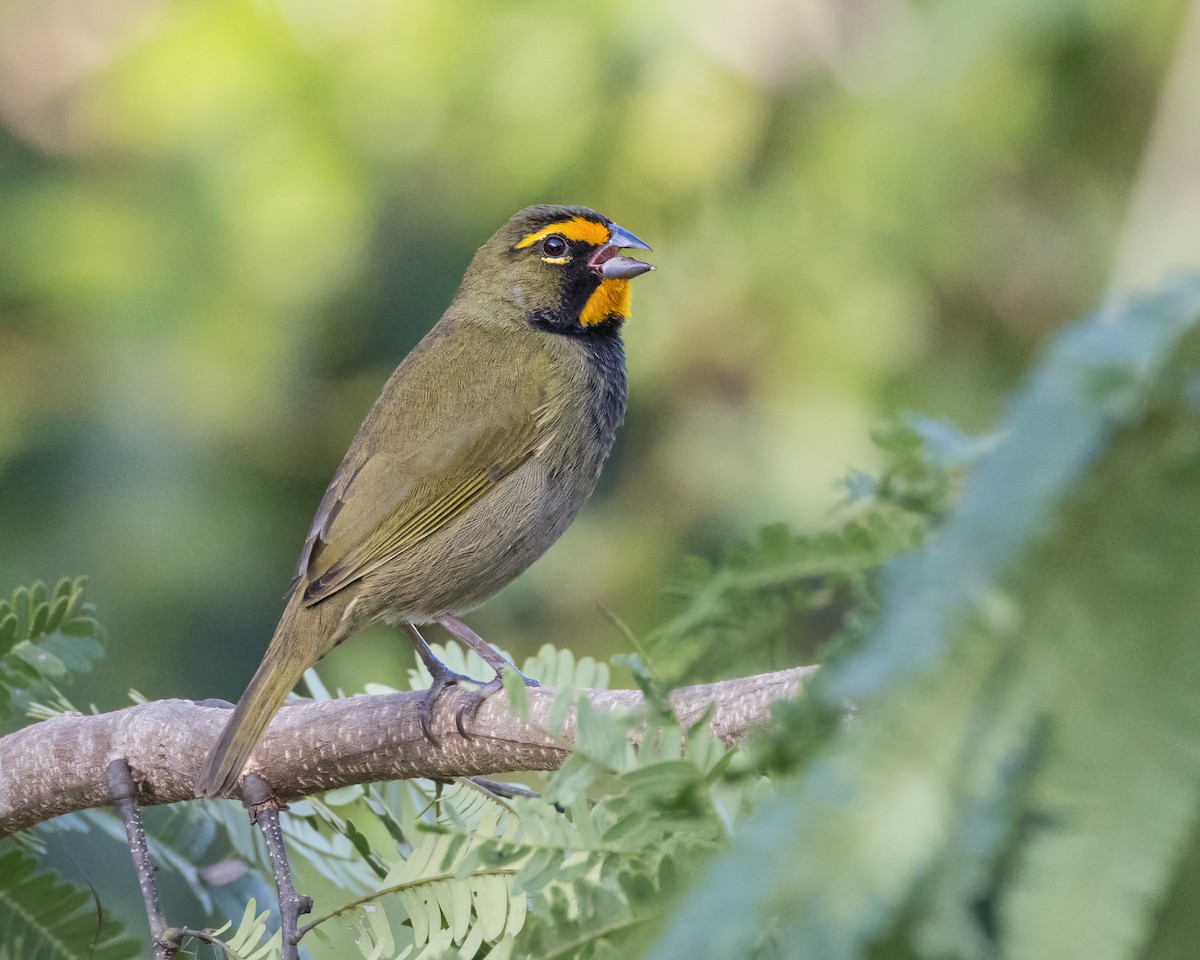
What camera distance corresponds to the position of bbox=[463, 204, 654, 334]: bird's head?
3514mm

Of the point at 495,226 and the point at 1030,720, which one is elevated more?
the point at 495,226

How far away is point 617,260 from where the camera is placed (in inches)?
138

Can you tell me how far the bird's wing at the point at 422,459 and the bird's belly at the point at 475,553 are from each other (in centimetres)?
3

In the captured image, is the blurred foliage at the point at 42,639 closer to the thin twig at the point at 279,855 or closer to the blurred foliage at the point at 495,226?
the thin twig at the point at 279,855

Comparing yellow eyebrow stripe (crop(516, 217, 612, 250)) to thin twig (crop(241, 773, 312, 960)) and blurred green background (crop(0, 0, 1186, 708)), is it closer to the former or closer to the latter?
blurred green background (crop(0, 0, 1186, 708))

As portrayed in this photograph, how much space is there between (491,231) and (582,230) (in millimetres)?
850

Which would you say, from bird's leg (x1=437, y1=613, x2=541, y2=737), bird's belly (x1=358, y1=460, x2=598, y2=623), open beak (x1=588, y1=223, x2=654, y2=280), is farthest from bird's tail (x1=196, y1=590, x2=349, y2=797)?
open beak (x1=588, y1=223, x2=654, y2=280)

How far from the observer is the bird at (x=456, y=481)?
9.34 feet

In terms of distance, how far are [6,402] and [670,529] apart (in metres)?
2.17

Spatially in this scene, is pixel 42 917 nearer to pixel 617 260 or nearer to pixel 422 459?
pixel 422 459

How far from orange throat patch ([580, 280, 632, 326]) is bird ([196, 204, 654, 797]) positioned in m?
0.04

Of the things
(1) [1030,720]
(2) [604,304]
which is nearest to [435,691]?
(1) [1030,720]

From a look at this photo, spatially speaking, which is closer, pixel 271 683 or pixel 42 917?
pixel 42 917

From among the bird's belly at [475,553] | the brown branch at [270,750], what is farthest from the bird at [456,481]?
the brown branch at [270,750]
